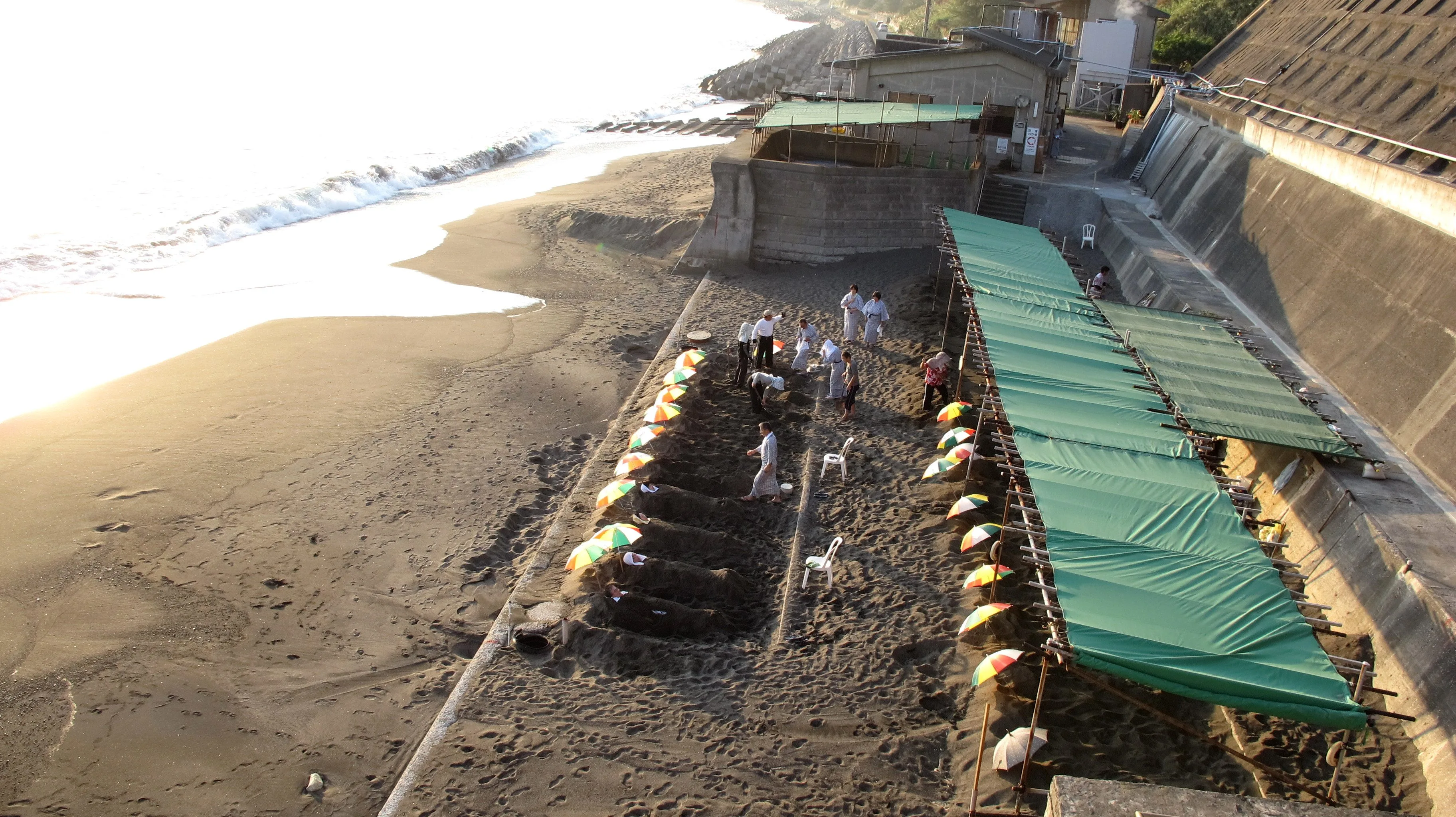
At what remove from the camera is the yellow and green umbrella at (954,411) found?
1524 centimetres

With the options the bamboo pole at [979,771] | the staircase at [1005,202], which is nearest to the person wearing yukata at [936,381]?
the bamboo pole at [979,771]

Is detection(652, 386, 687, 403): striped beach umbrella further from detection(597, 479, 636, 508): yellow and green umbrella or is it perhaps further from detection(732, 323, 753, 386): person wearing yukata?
detection(597, 479, 636, 508): yellow and green umbrella

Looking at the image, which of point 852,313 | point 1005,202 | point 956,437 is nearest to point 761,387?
point 852,313

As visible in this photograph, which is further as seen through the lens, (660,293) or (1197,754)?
(660,293)

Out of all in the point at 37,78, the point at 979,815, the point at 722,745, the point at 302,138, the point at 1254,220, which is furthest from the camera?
the point at 37,78

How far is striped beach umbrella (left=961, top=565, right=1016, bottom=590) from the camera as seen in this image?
10.8 metres

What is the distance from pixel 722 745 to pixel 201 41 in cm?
7334

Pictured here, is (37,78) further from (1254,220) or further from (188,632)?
(1254,220)

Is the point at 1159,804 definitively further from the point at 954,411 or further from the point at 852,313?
the point at 852,313

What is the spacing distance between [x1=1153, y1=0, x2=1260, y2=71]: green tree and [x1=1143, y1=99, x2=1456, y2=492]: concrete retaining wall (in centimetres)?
1976

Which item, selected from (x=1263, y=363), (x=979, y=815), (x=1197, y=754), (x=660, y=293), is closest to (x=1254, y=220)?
(x=1263, y=363)

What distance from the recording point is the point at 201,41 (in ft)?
217

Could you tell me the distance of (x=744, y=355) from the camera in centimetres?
1766

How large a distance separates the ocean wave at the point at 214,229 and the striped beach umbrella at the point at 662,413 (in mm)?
15972
